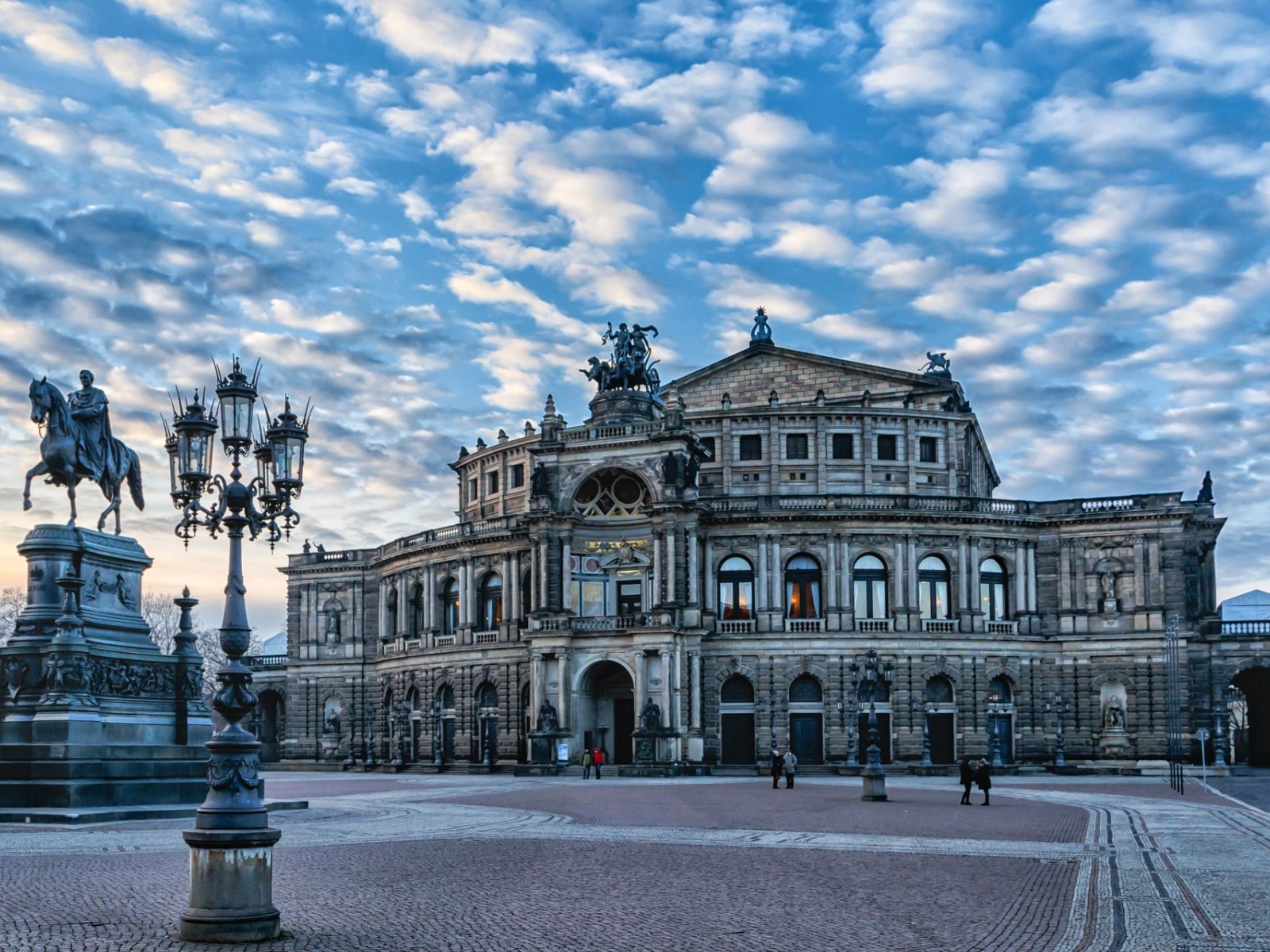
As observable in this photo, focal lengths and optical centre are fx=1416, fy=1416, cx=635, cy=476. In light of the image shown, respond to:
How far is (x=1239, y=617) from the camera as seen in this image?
10094 cm

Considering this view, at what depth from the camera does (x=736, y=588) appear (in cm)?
7556

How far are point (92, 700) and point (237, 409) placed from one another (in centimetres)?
1469

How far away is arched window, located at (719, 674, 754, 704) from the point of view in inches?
2908

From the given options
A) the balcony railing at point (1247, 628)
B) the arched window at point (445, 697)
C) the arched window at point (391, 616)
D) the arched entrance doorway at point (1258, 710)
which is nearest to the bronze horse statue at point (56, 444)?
the arched window at point (445, 697)

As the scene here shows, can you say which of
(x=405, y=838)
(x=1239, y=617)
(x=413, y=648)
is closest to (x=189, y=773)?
(x=405, y=838)

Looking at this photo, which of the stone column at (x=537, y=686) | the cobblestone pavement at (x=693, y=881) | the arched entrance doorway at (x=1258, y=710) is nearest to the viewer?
the cobblestone pavement at (x=693, y=881)

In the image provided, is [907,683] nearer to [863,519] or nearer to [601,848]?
[863,519]

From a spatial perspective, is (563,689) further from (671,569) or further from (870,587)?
(870,587)

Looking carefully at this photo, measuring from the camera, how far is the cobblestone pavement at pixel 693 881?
52.6 ft

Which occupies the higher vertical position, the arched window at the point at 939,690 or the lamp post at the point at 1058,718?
the arched window at the point at 939,690

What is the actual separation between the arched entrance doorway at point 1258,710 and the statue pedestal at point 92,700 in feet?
217

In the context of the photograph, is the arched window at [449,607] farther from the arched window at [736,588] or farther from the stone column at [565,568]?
the arched window at [736,588]

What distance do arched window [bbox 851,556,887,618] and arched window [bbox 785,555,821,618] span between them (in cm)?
212

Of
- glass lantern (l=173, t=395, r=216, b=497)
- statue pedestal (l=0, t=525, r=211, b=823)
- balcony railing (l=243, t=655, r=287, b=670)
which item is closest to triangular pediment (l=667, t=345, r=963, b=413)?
balcony railing (l=243, t=655, r=287, b=670)
